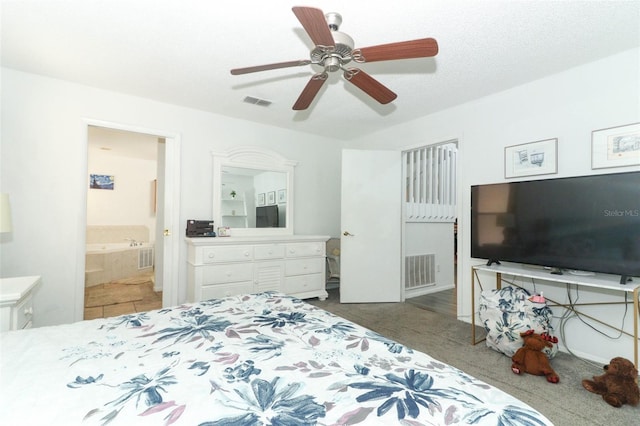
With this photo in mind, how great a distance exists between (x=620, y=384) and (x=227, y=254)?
10.9ft

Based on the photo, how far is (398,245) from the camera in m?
3.99

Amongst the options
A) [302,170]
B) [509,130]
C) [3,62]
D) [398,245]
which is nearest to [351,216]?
[398,245]

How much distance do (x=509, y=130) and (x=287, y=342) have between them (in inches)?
117

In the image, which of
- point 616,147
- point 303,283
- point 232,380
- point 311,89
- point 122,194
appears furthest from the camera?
point 122,194

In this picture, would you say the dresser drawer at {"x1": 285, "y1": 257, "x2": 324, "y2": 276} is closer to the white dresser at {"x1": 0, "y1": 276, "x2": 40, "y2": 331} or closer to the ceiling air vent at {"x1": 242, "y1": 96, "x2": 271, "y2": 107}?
the ceiling air vent at {"x1": 242, "y1": 96, "x2": 271, "y2": 107}

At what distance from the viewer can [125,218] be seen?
6203mm

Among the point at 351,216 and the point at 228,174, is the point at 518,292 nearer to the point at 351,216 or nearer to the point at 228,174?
the point at 351,216

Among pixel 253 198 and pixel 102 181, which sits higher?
pixel 102 181

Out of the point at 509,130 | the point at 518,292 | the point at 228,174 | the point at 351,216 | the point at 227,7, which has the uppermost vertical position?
the point at 227,7

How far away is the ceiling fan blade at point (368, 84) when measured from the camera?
177cm

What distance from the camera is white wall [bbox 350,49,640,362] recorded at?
225 centimetres

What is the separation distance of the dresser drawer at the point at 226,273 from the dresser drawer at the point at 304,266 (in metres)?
0.52

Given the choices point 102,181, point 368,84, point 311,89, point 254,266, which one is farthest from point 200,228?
point 102,181

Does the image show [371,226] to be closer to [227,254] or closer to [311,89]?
[227,254]
